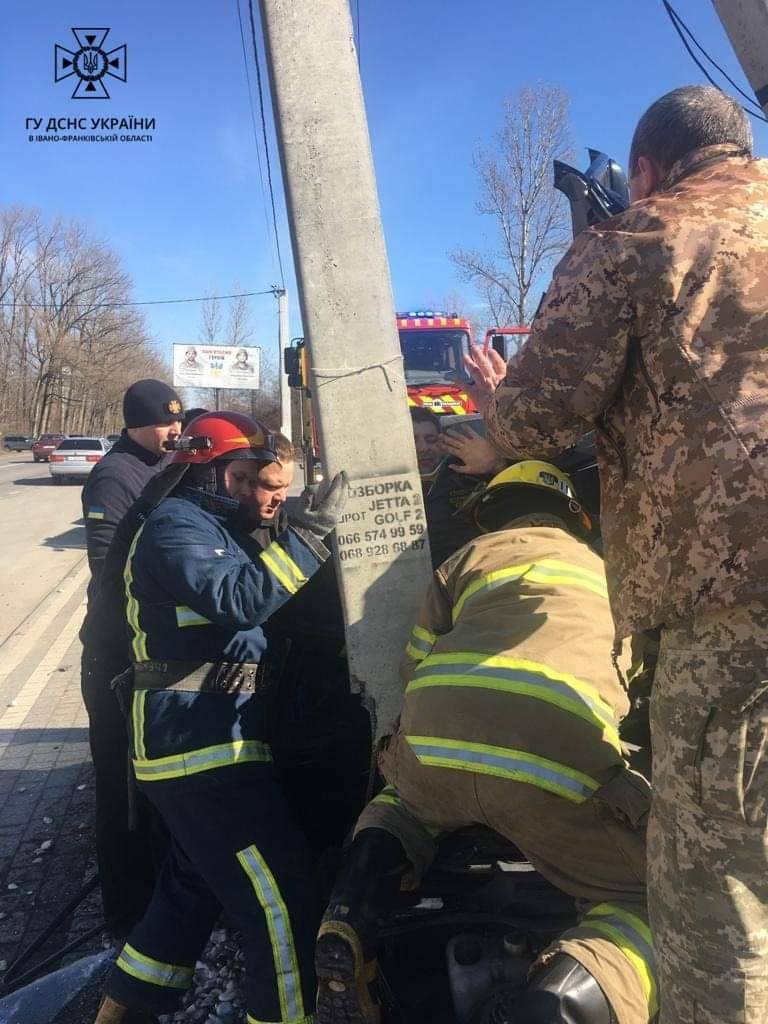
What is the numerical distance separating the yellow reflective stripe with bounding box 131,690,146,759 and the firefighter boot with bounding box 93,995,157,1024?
75 cm

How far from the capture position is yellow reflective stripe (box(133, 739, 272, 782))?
7.32 feet

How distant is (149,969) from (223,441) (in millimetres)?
1607

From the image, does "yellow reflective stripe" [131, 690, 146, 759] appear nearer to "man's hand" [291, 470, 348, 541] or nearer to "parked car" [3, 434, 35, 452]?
"man's hand" [291, 470, 348, 541]

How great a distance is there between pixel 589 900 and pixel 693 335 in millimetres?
1386

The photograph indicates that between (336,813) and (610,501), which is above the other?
(610,501)

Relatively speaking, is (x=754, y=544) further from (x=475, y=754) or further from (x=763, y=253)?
(x=475, y=754)

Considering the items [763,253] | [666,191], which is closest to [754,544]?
[763,253]

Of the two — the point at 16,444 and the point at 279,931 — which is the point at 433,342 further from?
the point at 16,444

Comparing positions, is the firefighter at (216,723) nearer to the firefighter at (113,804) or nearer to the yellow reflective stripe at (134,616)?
the yellow reflective stripe at (134,616)

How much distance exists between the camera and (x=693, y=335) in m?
1.48

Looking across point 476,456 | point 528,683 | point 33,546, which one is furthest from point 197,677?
point 33,546

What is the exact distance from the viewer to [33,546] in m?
13.3

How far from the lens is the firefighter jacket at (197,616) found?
2.17m

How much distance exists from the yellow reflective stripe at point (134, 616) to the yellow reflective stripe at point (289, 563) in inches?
17.5
